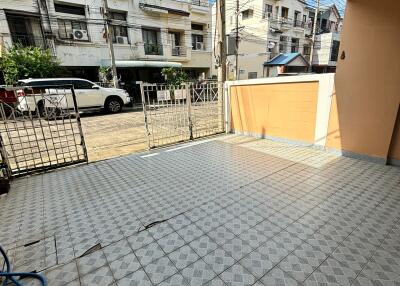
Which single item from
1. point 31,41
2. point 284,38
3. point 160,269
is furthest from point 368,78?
point 284,38

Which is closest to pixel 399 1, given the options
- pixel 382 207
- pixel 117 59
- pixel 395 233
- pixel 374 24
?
pixel 374 24

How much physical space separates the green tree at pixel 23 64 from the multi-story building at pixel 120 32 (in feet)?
6.05

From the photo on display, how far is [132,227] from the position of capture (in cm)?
226

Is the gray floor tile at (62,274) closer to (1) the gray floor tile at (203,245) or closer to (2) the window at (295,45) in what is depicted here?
(1) the gray floor tile at (203,245)

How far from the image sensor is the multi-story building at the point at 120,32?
11242mm

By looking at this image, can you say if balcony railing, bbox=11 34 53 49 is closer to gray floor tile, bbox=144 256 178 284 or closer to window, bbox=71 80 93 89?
window, bbox=71 80 93 89

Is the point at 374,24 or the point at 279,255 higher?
the point at 374,24

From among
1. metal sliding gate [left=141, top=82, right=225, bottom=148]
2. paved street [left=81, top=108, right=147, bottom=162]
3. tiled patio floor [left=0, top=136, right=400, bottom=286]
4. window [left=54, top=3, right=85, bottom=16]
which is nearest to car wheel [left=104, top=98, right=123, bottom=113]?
paved street [left=81, top=108, right=147, bottom=162]

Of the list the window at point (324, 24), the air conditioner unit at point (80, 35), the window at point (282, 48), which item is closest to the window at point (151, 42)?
A: the air conditioner unit at point (80, 35)

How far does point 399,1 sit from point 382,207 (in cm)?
284

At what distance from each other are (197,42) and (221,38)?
42.1 ft

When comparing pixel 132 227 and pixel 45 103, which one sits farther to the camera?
pixel 45 103

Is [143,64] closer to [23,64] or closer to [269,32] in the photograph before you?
[23,64]

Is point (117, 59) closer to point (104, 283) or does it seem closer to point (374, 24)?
point (374, 24)
